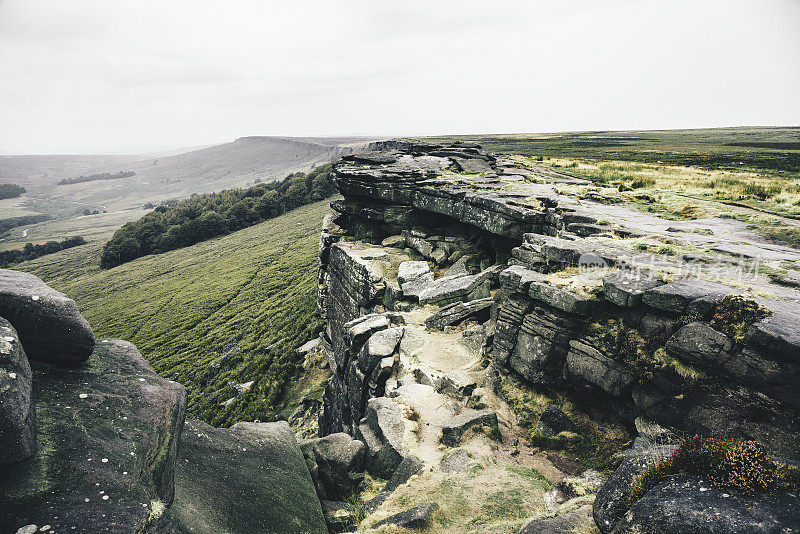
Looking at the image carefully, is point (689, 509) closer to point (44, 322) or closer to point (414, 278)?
point (44, 322)

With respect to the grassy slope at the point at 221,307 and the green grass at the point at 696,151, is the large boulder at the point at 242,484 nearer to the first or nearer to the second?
the grassy slope at the point at 221,307

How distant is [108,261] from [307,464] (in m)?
133

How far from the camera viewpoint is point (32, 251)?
443 ft

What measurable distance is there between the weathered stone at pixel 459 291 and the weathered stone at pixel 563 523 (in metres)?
11.8

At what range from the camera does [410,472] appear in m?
9.66

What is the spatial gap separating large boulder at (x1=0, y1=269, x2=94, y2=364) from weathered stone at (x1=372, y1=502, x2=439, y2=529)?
283 inches

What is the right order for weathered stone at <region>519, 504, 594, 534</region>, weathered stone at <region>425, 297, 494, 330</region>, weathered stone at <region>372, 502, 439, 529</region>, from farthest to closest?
weathered stone at <region>425, 297, 494, 330</region>, weathered stone at <region>372, 502, 439, 529</region>, weathered stone at <region>519, 504, 594, 534</region>

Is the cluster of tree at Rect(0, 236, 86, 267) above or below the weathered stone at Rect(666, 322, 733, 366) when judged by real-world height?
below

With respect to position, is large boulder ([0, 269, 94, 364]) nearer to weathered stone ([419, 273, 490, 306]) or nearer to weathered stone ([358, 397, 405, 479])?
weathered stone ([358, 397, 405, 479])

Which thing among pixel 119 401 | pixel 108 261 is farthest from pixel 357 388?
pixel 108 261

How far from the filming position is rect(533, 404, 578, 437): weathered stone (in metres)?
10.8

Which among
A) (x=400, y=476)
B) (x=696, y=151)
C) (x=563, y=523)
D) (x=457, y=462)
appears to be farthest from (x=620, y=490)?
(x=696, y=151)

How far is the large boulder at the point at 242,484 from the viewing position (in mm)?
6878

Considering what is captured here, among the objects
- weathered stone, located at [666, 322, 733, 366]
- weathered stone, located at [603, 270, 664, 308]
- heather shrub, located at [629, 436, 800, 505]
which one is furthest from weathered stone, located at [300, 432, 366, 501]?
weathered stone, located at [666, 322, 733, 366]
